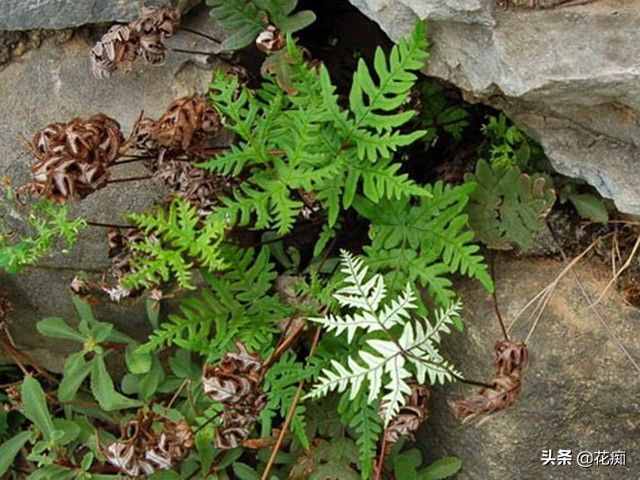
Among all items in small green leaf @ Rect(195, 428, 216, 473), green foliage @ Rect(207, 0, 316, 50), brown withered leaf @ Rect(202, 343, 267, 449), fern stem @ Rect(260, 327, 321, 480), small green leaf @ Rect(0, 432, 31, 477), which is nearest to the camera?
brown withered leaf @ Rect(202, 343, 267, 449)

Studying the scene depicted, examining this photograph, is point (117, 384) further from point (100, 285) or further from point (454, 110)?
point (454, 110)

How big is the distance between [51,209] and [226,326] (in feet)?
1.87

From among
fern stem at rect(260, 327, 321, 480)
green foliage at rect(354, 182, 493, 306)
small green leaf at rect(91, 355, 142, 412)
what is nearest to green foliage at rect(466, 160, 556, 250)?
green foliage at rect(354, 182, 493, 306)

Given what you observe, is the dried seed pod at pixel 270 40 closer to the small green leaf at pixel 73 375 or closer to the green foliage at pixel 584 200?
the green foliage at pixel 584 200

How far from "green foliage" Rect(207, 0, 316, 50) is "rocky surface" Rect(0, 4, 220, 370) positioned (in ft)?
0.61

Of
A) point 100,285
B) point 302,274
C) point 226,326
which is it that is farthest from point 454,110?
point 100,285

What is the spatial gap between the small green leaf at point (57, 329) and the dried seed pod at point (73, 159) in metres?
0.64

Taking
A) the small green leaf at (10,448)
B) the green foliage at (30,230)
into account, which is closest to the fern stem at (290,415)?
the green foliage at (30,230)

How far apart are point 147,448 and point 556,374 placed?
1112 mm

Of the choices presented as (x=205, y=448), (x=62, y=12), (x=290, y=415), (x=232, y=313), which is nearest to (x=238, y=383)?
(x=290, y=415)

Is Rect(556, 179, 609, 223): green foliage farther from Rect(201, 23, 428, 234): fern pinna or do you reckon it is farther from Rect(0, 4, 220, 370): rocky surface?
Rect(0, 4, 220, 370): rocky surface

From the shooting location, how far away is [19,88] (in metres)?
2.99

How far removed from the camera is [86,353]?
3.01 metres

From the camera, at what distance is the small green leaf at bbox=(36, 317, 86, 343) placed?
2.94 metres
